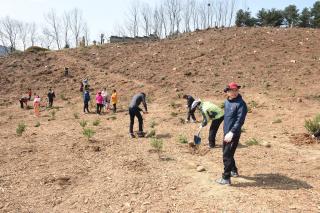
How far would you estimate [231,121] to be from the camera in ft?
24.2

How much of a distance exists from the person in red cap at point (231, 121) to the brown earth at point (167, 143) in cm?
42

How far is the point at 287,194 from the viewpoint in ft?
23.3

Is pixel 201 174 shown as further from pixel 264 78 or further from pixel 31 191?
pixel 264 78

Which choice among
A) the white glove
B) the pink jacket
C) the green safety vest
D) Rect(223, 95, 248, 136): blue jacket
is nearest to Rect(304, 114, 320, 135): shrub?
the green safety vest

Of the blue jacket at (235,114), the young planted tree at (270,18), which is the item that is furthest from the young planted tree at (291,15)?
the blue jacket at (235,114)

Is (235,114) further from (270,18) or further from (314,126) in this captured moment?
(270,18)

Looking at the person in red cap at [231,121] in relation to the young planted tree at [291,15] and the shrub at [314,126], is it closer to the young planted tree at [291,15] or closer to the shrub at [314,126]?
the shrub at [314,126]

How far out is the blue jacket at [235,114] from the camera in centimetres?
720

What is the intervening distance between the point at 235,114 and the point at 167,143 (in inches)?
194

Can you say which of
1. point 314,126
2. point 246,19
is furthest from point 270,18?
point 314,126

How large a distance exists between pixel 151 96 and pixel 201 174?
57.4 feet

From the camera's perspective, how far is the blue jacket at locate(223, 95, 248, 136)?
23.6 feet

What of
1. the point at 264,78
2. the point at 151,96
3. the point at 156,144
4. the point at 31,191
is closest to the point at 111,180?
the point at 31,191

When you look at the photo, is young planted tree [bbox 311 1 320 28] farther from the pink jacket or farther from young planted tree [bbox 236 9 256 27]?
the pink jacket
